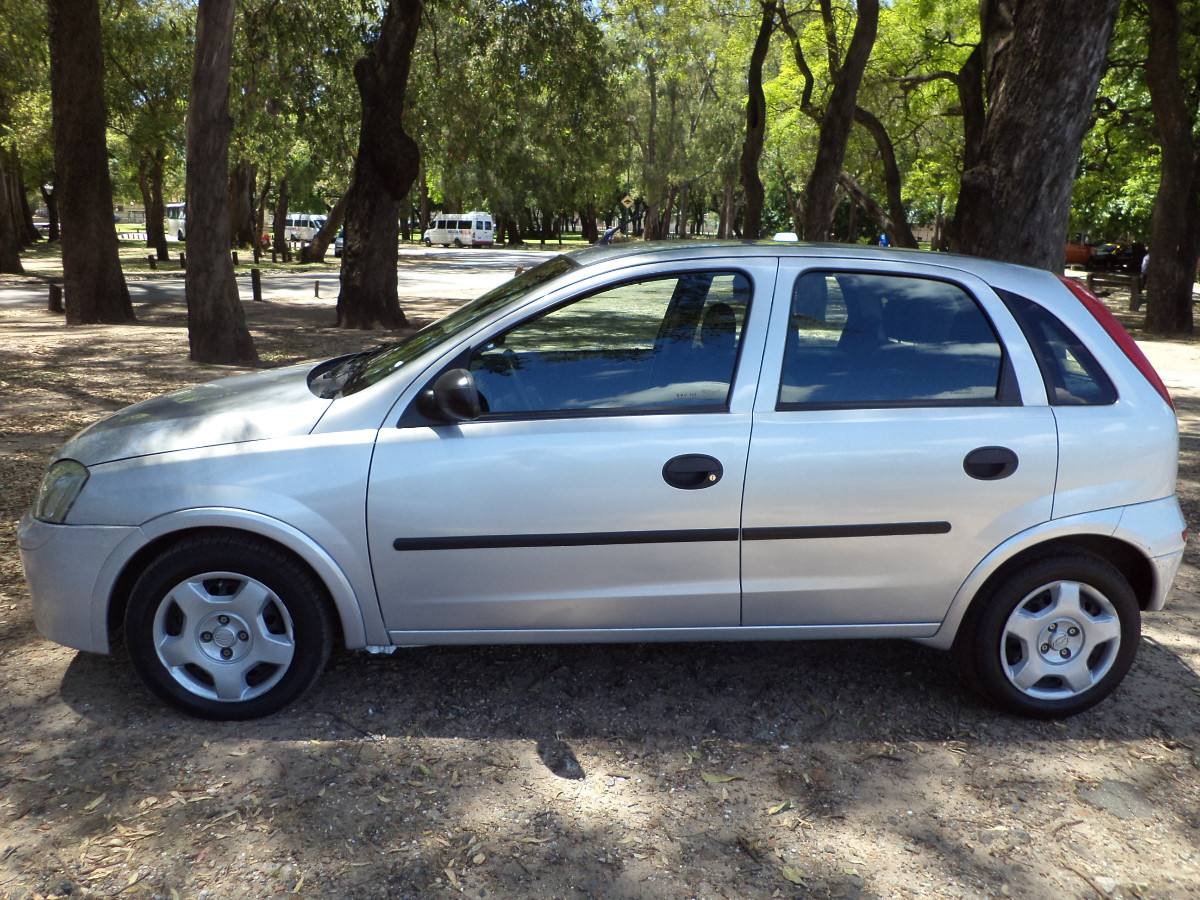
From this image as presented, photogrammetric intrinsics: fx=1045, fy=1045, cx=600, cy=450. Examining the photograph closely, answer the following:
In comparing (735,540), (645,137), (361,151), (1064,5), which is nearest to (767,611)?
(735,540)

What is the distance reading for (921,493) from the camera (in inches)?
141

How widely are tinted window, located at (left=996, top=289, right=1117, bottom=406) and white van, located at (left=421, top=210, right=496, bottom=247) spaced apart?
68422 millimetres

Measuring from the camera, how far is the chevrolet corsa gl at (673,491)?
3.52m

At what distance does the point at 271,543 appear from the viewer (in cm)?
356

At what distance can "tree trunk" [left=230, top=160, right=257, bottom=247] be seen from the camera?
39.5m

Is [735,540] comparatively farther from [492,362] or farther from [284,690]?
[284,690]

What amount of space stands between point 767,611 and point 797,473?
0.52 metres

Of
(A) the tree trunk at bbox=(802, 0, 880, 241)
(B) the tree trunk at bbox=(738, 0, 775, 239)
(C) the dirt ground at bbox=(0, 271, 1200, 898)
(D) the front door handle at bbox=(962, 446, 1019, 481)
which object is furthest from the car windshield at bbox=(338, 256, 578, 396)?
(B) the tree trunk at bbox=(738, 0, 775, 239)

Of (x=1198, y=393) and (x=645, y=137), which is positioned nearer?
(x=1198, y=393)

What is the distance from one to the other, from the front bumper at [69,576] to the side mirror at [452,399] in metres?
1.07

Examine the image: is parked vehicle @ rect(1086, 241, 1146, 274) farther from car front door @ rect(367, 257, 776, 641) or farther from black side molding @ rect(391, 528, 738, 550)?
black side molding @ rect(391, 528, 738, 550)

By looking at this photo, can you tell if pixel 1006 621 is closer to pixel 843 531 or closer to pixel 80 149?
pixel 843 531

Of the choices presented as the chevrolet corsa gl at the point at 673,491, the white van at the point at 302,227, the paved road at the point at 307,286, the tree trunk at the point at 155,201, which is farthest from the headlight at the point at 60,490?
the white van at the point at 302,227

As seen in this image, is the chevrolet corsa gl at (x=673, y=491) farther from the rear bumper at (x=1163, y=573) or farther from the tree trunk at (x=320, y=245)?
the tree trunk at (x=320, y=245)
